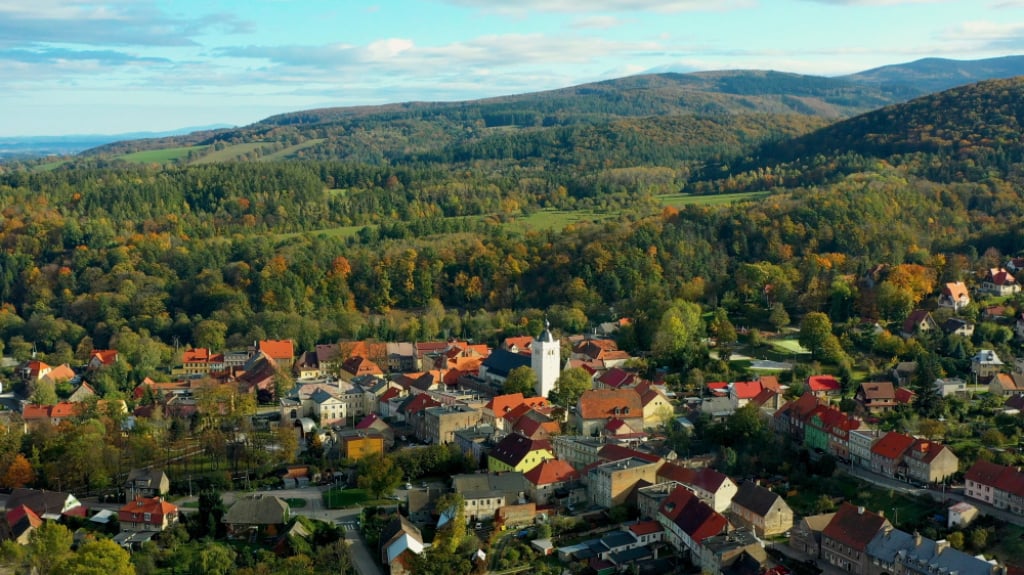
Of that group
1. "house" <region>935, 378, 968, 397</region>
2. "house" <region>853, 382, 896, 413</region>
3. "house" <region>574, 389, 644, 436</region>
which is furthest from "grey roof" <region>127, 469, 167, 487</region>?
"house" <region>935, 378, 968, 397</region>

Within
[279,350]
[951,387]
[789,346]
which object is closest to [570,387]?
[789,346]

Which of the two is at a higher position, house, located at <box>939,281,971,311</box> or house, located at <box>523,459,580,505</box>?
house, located at <box>939,281,971,311</box>

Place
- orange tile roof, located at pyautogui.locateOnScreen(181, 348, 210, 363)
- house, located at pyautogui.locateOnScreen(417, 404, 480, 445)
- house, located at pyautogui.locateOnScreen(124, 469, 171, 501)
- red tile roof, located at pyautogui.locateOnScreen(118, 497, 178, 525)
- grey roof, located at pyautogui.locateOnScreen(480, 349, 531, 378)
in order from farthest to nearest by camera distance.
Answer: orange tile roof, located at pyautogui.locateOnScreen(181, 348, 210, 363) < grey roof, located at pyautogui.locateOnScreen(480, 349, 531, 378) < house, located at pyautogui.locateOnScreen(417, 404, 480, 445) < house, located at pyautogui.locateOnScreen(124, 469, 171, 501) < red tile roof, located at pyautogui.locateOnScreen(118, 497, 178, 525)

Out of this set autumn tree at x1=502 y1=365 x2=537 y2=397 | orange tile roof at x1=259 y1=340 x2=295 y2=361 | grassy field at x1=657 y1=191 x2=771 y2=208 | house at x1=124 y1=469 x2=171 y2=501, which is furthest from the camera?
grassy field at x1=657 y1=191 x2=771 y2=208

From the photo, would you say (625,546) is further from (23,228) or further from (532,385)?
(23,228)

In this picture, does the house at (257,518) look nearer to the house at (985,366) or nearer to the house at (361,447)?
the house at (361,447)

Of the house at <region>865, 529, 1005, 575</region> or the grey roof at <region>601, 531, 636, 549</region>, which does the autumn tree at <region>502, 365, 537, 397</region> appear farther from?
the house at <region>865, 529, 1005, 575</region>
